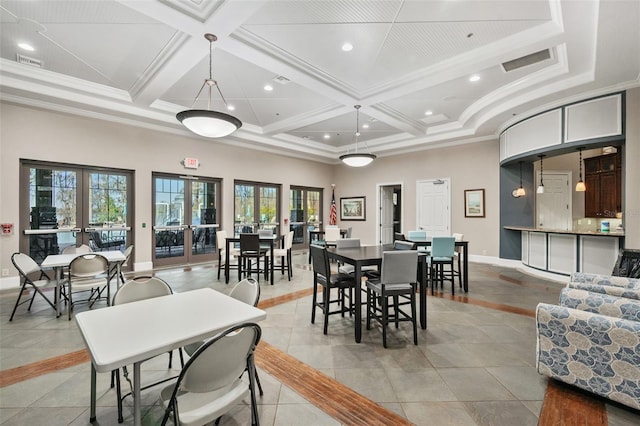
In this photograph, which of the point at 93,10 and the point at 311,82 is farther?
the point at 311,82

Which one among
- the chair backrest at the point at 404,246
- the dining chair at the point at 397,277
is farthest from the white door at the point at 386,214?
the dining chair at the point at 397,277

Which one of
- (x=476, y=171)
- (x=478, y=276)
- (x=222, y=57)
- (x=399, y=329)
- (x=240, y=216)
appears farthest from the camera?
(x=240, y=216)

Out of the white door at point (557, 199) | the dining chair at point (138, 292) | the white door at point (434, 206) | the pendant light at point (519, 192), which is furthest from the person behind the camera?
the white door at point (434, 206)

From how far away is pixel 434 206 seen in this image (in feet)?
26.9

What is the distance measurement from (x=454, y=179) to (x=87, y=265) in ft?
26.5

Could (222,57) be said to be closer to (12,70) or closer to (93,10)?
(93,10)

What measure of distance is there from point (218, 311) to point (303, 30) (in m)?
3.26

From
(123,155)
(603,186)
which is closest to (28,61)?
(123,155)

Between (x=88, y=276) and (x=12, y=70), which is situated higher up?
(x=12, y=70)

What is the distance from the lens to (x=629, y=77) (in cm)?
407

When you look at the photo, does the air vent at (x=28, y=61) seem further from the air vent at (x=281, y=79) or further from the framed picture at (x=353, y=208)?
the framed picture at (x=353, y=208)

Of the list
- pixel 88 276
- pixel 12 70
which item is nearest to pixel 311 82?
pixel 88 276

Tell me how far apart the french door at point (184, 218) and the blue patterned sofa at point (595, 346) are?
6.85 metres

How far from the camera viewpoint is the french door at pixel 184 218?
6500 mm
